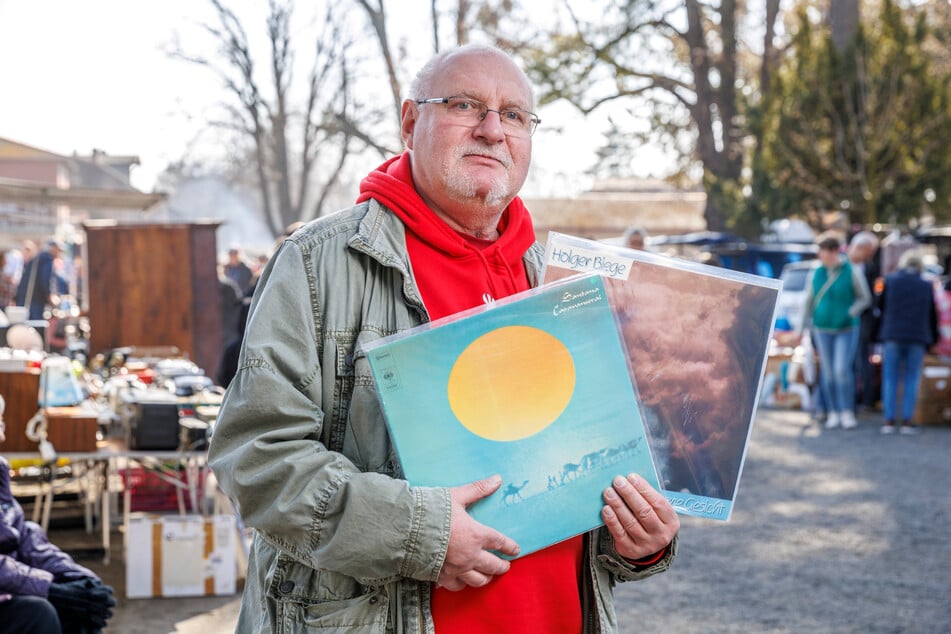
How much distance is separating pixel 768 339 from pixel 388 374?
0.80m

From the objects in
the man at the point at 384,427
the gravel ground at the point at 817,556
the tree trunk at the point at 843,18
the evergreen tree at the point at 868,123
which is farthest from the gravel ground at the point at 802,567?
the tree trunk at the point at 843,18

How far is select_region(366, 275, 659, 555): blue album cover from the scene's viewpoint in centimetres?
193

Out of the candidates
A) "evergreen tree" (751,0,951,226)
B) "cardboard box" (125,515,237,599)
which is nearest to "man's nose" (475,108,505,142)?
"cardboard box" (125,515,237,599)

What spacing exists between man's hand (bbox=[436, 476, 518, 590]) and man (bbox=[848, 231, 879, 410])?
1079 centimetres

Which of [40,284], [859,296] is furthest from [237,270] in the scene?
[859,296]

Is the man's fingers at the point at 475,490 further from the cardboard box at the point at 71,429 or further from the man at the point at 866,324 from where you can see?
the man at the point at 866,324

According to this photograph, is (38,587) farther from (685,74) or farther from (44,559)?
(685,74)

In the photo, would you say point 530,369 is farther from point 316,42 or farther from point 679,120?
point 316,42

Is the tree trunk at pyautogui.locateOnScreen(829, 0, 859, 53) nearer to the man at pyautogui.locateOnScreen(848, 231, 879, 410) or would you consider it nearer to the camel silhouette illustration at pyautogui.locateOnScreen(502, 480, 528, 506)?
the man at pyautogui.locateOnScreen(848, 231, 879, 410)

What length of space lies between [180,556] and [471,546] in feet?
15.2

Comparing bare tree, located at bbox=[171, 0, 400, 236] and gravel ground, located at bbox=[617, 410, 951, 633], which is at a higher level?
bare tree, located at bbox=[171, 0, 400, 236]

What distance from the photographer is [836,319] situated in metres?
11.6

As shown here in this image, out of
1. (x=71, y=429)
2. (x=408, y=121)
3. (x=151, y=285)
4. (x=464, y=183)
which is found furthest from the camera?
(x=151, y=285)

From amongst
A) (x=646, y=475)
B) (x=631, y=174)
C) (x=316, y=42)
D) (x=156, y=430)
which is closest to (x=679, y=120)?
(x=631, y=174)
